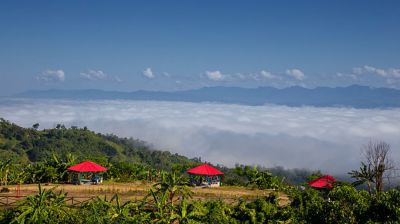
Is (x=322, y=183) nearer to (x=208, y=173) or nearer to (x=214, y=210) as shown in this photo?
(x=208, y=173)

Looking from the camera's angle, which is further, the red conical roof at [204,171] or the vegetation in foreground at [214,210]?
the red conical roof at [204,171]

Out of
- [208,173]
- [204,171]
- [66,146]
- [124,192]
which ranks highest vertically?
[66,146]

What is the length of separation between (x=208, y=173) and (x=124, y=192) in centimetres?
789

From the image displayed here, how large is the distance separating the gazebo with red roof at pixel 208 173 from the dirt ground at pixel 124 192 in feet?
5.39

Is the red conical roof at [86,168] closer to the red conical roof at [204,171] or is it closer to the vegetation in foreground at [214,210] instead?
the red conical roof at [204,171]

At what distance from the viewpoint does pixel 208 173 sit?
39.2m

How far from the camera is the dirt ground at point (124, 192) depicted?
111 feet

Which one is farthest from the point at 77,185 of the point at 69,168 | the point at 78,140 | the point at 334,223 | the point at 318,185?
the point at 78,140

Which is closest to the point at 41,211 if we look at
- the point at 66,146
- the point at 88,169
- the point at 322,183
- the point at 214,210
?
the point at 214,210

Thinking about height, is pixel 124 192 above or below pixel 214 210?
above

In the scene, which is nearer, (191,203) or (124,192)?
(191,203)

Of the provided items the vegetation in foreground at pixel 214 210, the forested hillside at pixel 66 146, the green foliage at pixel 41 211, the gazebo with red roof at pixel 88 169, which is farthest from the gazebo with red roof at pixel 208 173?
the forested hillside at pixel 66 146

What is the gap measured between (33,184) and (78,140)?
340 feet

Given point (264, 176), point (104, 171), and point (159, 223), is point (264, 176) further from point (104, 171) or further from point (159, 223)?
point (159, 223)
